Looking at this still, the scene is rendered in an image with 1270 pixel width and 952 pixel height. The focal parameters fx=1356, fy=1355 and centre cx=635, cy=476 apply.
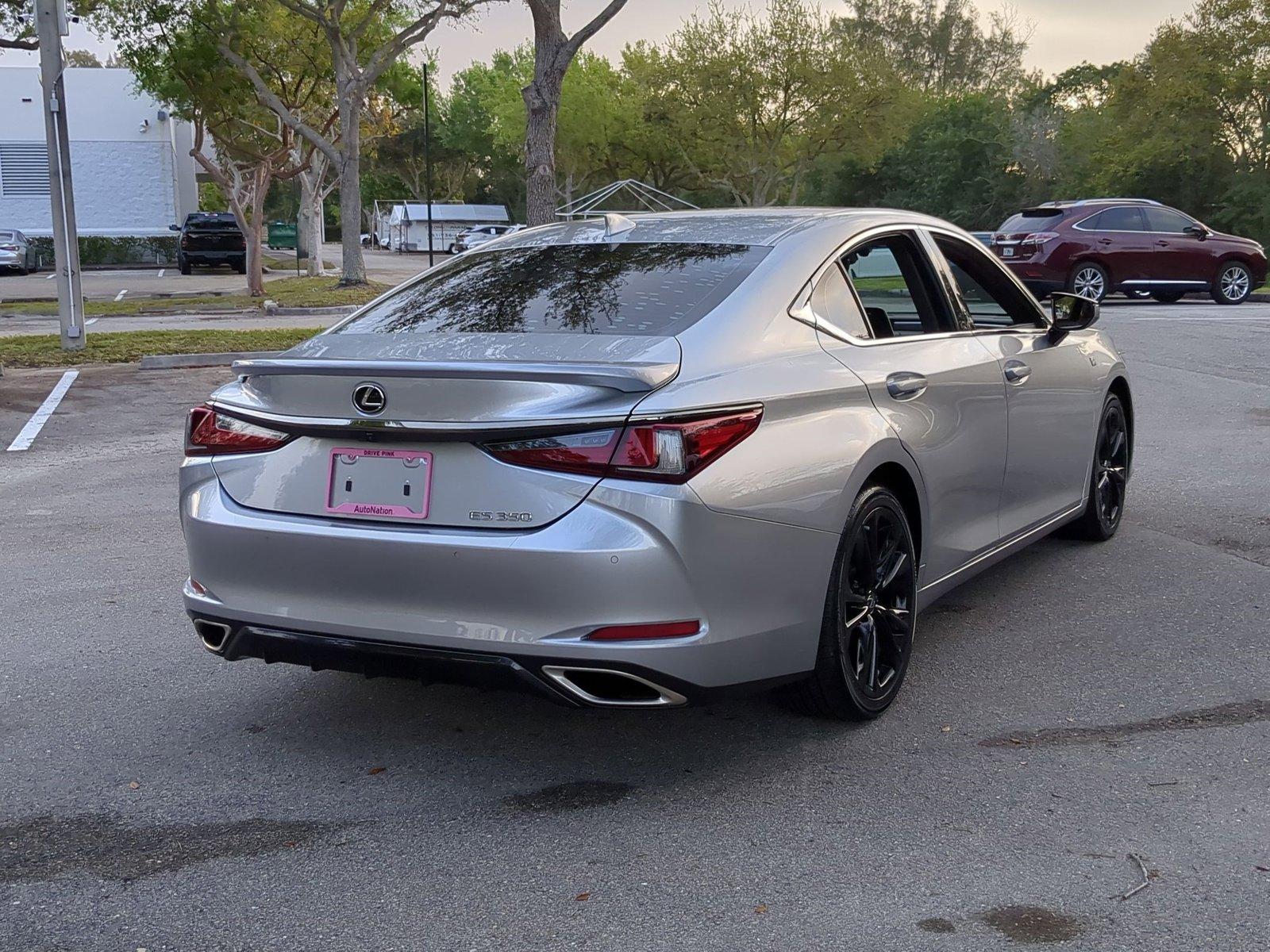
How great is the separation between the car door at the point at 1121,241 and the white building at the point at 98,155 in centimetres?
3686

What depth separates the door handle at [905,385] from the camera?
425cm

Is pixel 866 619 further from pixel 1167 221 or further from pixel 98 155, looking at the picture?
pixel 98 155

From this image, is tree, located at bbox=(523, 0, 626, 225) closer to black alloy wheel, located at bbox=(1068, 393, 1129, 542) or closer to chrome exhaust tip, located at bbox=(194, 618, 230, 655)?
black alloy wheel, located at bbox=(1068, 393, 1129, 542)

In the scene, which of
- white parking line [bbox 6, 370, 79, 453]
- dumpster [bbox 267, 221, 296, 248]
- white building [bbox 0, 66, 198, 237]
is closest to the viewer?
white parking line [bbox 6, 370, 79, 453]

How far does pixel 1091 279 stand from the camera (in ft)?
72.7

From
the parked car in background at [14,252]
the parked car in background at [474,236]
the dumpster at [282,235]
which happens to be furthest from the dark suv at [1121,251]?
the parked car in background at [474,236]

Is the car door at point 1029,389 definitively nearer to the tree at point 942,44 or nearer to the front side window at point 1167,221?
the front side window at point 1167,221

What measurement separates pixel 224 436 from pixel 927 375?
2241mm

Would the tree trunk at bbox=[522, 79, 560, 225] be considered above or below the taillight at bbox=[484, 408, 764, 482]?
above

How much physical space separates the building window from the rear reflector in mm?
51218

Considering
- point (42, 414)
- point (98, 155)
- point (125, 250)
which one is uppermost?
point (98, 155)

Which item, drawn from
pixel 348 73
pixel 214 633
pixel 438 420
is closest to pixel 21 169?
pixel 348 73

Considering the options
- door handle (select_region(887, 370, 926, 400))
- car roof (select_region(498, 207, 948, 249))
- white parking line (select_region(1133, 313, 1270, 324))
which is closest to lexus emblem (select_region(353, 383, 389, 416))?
car roof (select_region(498, 207, 948, 249))

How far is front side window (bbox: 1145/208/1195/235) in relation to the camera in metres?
22.2
